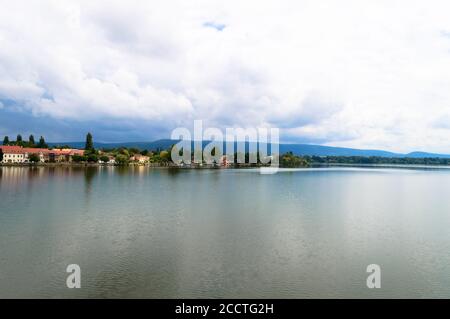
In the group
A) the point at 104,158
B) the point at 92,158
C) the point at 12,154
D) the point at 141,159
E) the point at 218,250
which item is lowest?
the point at 218,250

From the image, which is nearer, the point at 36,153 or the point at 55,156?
the point at 36,153

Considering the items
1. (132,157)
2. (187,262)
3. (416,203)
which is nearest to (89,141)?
(132,157)

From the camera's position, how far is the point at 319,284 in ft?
37.3

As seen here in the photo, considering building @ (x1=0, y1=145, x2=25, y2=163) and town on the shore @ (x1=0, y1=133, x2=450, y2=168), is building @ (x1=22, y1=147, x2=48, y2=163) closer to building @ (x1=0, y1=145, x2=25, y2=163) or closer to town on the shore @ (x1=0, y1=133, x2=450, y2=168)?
town on the shore @ (x1=0, y1=133, x2=450, y2=168)

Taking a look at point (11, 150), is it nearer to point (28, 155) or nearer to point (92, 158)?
point (28, 155)

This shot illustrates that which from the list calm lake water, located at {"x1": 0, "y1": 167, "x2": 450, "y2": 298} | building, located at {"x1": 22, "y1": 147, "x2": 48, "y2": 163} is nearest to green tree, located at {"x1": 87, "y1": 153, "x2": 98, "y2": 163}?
building, located at {"x1": 22, "y1": 147, "x2": 48, "y2": 163}

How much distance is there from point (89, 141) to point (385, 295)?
10496 cm

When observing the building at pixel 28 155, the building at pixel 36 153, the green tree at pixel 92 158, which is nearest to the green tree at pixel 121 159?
the green tree at pixel 92 158

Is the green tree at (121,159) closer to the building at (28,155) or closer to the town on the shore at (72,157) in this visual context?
the town on the shore at (72,157)

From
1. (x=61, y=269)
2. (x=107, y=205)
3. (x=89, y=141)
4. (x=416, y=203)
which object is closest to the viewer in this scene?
(x=61, y=269)

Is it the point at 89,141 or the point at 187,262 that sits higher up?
the point at 89,141

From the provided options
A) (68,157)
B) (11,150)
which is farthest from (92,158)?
(11,150)
